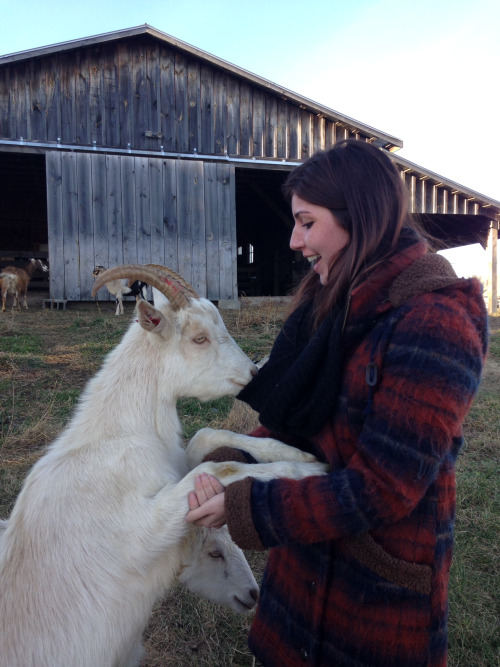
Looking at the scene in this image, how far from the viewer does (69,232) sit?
1105 centimetres

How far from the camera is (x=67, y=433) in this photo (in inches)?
91.1

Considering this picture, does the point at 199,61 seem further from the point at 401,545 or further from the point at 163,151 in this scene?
the point at 401,545

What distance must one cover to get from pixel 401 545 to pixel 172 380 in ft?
4.40

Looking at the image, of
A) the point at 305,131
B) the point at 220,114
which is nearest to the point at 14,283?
the point at 220,114

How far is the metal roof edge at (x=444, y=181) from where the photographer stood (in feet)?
39.2

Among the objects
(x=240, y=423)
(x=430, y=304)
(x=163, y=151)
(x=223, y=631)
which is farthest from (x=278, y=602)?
(x=163, y=151)

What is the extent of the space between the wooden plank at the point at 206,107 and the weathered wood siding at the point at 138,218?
20.1 inches

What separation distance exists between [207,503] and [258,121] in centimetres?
1179

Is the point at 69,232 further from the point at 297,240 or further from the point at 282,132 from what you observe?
the point at 297,240

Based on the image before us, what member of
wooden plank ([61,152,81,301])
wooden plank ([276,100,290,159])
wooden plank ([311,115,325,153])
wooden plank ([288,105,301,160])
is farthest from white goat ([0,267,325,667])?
wooden plank ([311,115,325,153])

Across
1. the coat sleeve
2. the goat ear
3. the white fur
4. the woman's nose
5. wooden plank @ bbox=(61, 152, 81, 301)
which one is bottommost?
the white fur

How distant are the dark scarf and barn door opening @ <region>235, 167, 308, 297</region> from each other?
12.2m

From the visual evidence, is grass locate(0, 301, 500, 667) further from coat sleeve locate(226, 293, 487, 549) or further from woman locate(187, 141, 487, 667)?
coat sleeve locate(226, 293, 487, 549)

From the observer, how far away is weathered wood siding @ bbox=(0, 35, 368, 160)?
10.6 meters
